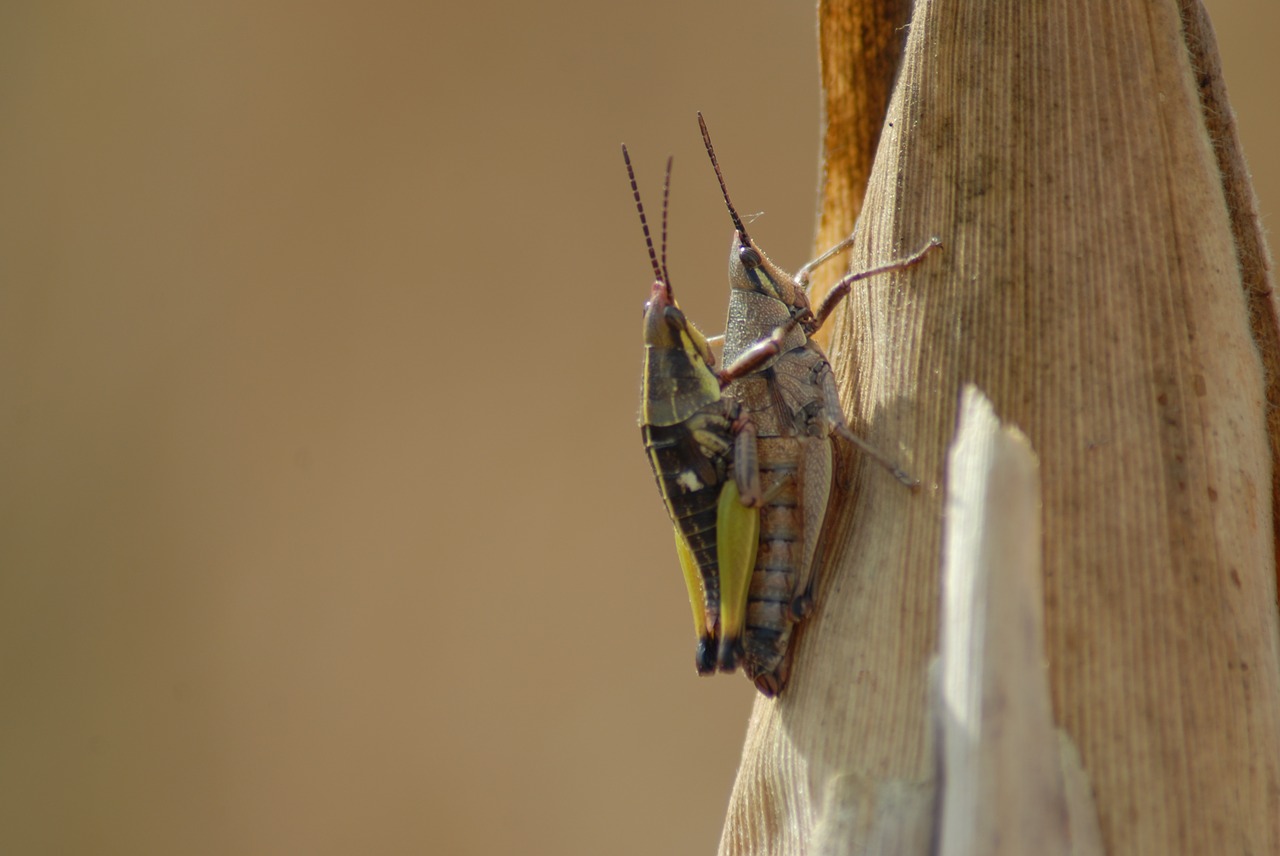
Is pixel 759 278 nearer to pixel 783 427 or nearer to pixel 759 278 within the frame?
pixel 759 278

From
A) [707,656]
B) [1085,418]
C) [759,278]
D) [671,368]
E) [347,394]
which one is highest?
[347,394]

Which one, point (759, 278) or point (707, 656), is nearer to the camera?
point (707, 656)

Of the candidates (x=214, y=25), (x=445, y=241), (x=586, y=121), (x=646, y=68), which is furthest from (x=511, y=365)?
(x=214, y=25)

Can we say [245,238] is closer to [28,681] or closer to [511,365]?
[511,365]

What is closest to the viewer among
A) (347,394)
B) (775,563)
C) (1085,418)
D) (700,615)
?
(1085,418)

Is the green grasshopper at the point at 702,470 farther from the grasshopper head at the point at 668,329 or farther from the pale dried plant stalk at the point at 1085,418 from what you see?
the pale dried plant stalk at the point at 1085,418

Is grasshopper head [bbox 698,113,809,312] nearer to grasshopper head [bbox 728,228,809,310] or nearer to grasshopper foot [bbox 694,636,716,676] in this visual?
grasshopper head [bbox 728,228,809,310]

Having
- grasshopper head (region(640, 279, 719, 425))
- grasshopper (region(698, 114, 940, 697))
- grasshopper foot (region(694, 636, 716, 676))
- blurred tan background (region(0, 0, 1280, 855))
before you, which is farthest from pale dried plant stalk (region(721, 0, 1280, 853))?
blurred tan background (region(0, 0, 1280, 855))

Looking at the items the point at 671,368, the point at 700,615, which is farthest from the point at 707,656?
the point at 671,368
